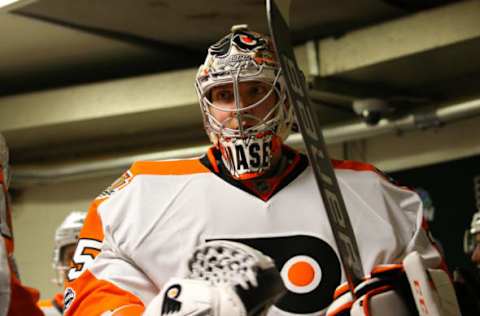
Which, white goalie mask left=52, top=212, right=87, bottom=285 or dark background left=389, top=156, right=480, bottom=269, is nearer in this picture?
white goalie mask left=52, top=212, right=87, bottom=285

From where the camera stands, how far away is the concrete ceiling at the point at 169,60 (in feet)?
16.9

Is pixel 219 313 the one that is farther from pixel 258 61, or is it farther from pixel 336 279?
pixel 258 61

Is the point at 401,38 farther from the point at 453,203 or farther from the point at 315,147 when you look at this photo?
the point at 315,147

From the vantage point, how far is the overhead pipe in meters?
5.69

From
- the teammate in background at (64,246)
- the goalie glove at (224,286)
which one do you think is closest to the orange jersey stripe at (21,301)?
the goalie glove at (224,286)

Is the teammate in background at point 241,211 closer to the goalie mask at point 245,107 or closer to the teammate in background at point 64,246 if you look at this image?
the goalie mask at point 245,107

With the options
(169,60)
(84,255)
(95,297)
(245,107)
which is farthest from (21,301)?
(169,60)

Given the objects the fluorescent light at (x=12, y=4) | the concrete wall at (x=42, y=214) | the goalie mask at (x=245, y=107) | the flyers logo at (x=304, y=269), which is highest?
the fluorescent light at (x=12, y=4)

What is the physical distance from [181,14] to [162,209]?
2755 mm

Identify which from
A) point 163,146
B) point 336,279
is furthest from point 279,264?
point 163,146

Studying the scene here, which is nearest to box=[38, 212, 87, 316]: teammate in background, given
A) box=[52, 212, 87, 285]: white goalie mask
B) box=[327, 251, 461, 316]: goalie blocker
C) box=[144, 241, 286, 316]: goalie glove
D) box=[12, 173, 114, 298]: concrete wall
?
box=[52, 212, 87, 285]: white goalie mask

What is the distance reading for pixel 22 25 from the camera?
210 inches

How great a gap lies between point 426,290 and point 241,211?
1.90 feet

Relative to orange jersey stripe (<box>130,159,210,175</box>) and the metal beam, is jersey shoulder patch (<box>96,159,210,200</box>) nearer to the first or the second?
orange jersey stripe (<box>130,159,210,175</box>)
